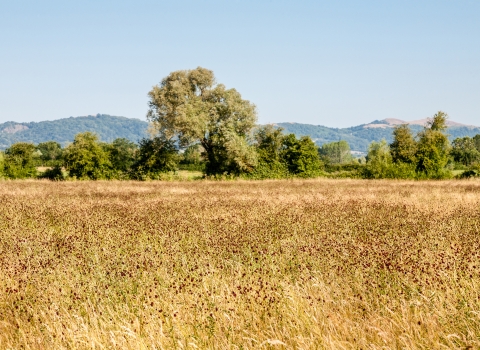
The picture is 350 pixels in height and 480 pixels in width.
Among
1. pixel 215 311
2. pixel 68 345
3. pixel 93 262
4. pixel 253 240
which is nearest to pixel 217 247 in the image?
pixel 253 240

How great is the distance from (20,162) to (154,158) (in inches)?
510

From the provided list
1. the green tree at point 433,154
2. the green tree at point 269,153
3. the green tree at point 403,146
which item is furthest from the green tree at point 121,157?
the green tree at point 433,154

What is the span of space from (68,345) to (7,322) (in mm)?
1013

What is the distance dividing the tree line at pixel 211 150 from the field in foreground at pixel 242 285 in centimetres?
3071

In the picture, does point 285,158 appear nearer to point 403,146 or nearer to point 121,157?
point 403,146

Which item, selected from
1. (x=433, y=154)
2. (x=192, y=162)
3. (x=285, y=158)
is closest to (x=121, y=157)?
(x=192, y=162)

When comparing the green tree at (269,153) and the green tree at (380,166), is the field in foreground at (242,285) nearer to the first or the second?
the green tree at (380,166)

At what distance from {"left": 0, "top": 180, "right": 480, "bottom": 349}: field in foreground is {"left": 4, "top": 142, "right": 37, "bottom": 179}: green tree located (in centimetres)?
3497

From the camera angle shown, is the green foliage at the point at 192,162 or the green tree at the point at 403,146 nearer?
the green tree at the point at 403,146

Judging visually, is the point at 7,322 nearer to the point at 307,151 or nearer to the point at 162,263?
A: the point at 162,263

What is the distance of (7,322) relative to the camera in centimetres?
478

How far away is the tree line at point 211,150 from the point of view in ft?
131

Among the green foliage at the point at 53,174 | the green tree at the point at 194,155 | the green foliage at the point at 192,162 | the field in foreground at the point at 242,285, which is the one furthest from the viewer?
the green foliage at the point at 192,162

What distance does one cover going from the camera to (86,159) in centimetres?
3975
